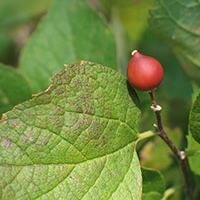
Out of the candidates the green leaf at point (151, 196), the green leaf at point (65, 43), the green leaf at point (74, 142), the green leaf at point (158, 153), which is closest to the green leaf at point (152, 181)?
the green leaf at point (151, 196)

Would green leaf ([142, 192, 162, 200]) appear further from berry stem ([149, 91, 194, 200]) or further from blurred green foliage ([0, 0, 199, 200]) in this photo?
blurred green foliage ([0, 0, 199, 200])

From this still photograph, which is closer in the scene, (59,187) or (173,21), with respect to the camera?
(59,187)

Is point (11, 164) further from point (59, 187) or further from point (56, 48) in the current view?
point (56, 48)

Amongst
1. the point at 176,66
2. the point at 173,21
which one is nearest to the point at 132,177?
the point at 173,21

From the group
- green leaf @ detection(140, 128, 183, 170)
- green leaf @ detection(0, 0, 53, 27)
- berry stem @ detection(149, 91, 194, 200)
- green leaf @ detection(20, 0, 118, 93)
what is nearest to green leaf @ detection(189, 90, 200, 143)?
berry stem @ detection(149, 91, 194, 200)

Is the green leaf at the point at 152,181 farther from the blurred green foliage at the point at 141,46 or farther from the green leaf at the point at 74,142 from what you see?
the blurred green foliage at the point at 141,46
